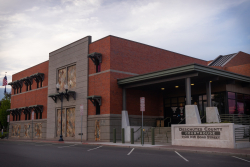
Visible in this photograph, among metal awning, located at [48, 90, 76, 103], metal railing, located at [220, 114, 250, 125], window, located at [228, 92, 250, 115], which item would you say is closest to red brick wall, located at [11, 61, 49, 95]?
metal awning, located at [48, 90, 76, 103]

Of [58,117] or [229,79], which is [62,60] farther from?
[229,79]

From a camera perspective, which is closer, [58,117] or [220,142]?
[220,142]

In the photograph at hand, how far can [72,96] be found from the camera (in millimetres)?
30359

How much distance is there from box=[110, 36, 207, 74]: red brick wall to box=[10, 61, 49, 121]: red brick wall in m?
14.2

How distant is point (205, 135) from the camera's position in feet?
58.5

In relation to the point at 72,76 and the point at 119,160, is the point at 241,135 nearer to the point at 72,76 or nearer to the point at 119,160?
→ the point at 119,160

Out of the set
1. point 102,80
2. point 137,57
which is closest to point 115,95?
point 102,80

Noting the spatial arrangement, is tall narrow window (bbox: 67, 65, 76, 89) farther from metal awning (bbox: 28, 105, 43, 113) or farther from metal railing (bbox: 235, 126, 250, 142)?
metal railing (bbox: 235, 126, 250, 142)

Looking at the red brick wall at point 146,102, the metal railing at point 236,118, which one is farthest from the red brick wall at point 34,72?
the metal railing at point 236,118

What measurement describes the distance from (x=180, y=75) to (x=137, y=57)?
328 inches

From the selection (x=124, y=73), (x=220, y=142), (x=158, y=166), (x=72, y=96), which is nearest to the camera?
(x=158, y=166)

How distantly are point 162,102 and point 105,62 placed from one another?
8.17m

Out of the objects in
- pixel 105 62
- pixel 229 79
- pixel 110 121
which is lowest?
pixel 110 121

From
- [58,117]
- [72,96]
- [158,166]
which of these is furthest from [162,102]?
[158,166]
